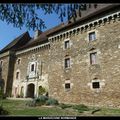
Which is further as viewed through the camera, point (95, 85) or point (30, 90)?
point (30, 90)

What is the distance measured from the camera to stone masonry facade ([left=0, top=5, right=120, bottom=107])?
1504cm

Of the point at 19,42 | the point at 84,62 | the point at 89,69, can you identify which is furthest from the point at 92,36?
the point at 19,42

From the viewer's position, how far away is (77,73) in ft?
57.7

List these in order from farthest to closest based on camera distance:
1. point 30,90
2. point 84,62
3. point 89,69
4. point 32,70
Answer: point 30,90, point 32,70, point 84,62, point 89,69

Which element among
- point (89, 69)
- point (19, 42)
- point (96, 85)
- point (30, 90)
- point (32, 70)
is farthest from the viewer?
point (19, 42)

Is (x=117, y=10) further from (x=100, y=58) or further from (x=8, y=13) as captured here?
(x=8, y=13)

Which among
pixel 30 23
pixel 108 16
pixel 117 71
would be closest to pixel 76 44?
pixel 108 16

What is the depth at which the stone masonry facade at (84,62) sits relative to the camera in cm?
1504

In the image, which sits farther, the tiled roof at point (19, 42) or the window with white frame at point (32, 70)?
the tiled roof at point (19, 42)

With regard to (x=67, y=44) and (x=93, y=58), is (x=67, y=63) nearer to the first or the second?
(x=67, y=44)

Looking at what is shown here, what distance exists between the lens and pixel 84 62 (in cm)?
1714

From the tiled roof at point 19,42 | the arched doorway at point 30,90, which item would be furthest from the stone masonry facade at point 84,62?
the tiled roof at point 19,42

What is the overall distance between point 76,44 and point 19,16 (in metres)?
13.8

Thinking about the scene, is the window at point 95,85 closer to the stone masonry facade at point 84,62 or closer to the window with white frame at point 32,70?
the stone masonry facade at point 84,62
